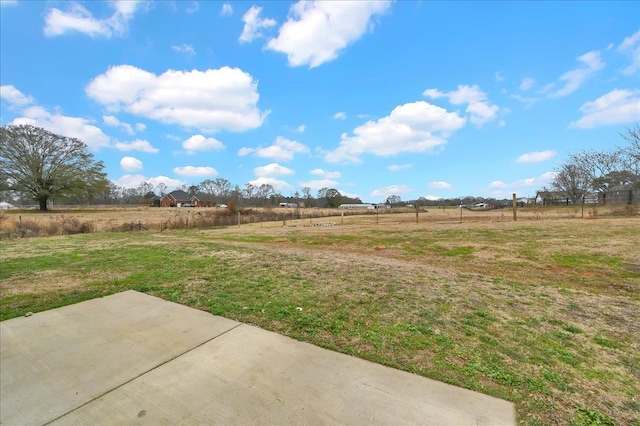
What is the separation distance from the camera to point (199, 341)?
118 inches

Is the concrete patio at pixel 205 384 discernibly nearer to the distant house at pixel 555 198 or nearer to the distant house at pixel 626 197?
the distant house at pixel 626 197

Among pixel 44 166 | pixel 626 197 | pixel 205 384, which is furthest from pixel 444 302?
pixel 44 166

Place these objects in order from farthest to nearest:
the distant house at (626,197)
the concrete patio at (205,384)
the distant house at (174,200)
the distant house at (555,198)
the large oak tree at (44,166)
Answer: the distant house at (174,200) → the distant house at (555,198) → the large oak tree at (44,166) → the distant house at (626,197) → the concrete patio at (205,384)

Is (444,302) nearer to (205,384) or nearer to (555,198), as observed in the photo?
(205,384)

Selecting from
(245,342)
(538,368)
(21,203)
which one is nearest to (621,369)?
(538,368)

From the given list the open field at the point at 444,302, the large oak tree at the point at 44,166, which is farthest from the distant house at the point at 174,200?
the open field at the point at 444,302

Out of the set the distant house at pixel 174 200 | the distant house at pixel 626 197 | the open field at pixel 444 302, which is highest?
the distant house at pixel 174 200

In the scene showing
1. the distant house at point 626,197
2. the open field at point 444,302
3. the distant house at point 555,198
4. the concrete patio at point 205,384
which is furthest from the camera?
the distant house at point 555,198

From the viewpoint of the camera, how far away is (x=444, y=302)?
4074mm

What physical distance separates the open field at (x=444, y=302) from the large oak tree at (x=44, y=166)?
40.1 m

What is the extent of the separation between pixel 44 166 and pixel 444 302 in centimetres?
5126

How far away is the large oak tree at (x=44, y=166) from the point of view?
35.3 metres

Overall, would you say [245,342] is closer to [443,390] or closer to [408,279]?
[443,390]

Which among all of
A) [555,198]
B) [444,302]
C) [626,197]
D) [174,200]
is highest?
[174,200]
